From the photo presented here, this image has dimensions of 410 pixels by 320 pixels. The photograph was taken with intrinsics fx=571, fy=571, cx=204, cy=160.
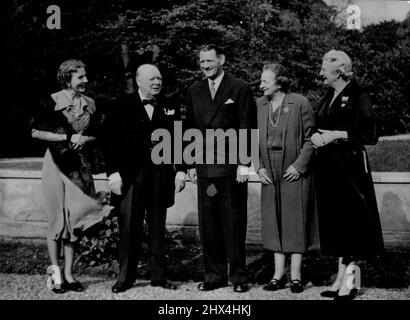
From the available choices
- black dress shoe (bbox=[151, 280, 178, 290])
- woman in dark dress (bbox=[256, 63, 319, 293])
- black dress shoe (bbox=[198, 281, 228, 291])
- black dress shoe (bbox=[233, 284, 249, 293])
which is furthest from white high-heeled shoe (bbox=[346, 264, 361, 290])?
black dress shoe (bbox=[151, 280, 178, 290])

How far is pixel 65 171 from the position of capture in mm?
4828

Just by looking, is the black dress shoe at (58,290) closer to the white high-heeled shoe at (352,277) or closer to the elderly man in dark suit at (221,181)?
the elderly man in dark suit at (221,181)

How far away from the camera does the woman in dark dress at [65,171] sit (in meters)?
4.79

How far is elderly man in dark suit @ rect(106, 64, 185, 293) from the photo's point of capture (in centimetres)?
486

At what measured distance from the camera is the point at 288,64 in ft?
40.9

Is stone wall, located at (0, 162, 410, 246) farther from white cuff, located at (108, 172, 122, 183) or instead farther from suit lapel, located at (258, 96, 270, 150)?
white cuff, located at (108, 172, 122, 183)

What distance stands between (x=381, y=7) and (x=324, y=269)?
12532 mm

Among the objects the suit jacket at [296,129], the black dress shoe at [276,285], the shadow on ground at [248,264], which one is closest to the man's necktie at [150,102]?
the suit jacket at [296,129]

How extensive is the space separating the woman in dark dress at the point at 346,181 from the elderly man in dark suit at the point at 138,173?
1285 mm

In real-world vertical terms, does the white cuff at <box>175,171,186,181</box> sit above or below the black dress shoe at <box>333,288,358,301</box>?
above

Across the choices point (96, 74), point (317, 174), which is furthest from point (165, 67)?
point (317, 174)

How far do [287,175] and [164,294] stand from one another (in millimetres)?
1425

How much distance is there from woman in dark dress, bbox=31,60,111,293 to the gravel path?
16 cm

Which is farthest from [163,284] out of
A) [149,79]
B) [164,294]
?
[149,79]
